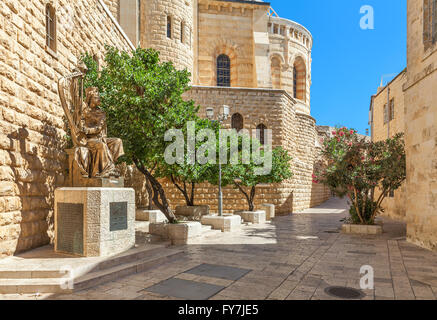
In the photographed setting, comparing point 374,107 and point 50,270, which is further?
point 374,107

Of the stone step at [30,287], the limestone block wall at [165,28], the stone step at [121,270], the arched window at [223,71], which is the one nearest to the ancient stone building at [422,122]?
the stone step at [121,270]

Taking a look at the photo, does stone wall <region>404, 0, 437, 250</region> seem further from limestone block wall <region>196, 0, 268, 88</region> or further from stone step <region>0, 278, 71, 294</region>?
limestone block wall <region>196, 0, 268, 88</region>

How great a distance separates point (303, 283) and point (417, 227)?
20.2 feet

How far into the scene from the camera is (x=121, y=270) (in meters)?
5.93

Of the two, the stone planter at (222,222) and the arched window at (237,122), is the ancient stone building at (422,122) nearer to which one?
the stone planter at (222,222)

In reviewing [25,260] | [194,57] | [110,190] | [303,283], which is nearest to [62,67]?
[110,190]

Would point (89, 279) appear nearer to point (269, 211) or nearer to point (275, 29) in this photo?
point (269, 211)

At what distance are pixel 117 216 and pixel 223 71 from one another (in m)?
20.8

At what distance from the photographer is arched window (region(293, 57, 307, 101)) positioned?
96.3 feet

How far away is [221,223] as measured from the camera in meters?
12.3

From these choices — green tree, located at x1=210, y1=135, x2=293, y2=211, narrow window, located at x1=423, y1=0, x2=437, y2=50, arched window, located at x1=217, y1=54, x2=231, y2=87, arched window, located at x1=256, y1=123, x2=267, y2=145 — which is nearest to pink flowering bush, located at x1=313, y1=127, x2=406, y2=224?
green tree, located at x1=210, y1=135, x2=293, y2=211

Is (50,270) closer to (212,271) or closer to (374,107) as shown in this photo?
(212,271)

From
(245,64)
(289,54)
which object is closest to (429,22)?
(245,64)

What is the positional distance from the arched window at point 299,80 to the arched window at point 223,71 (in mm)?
7414
